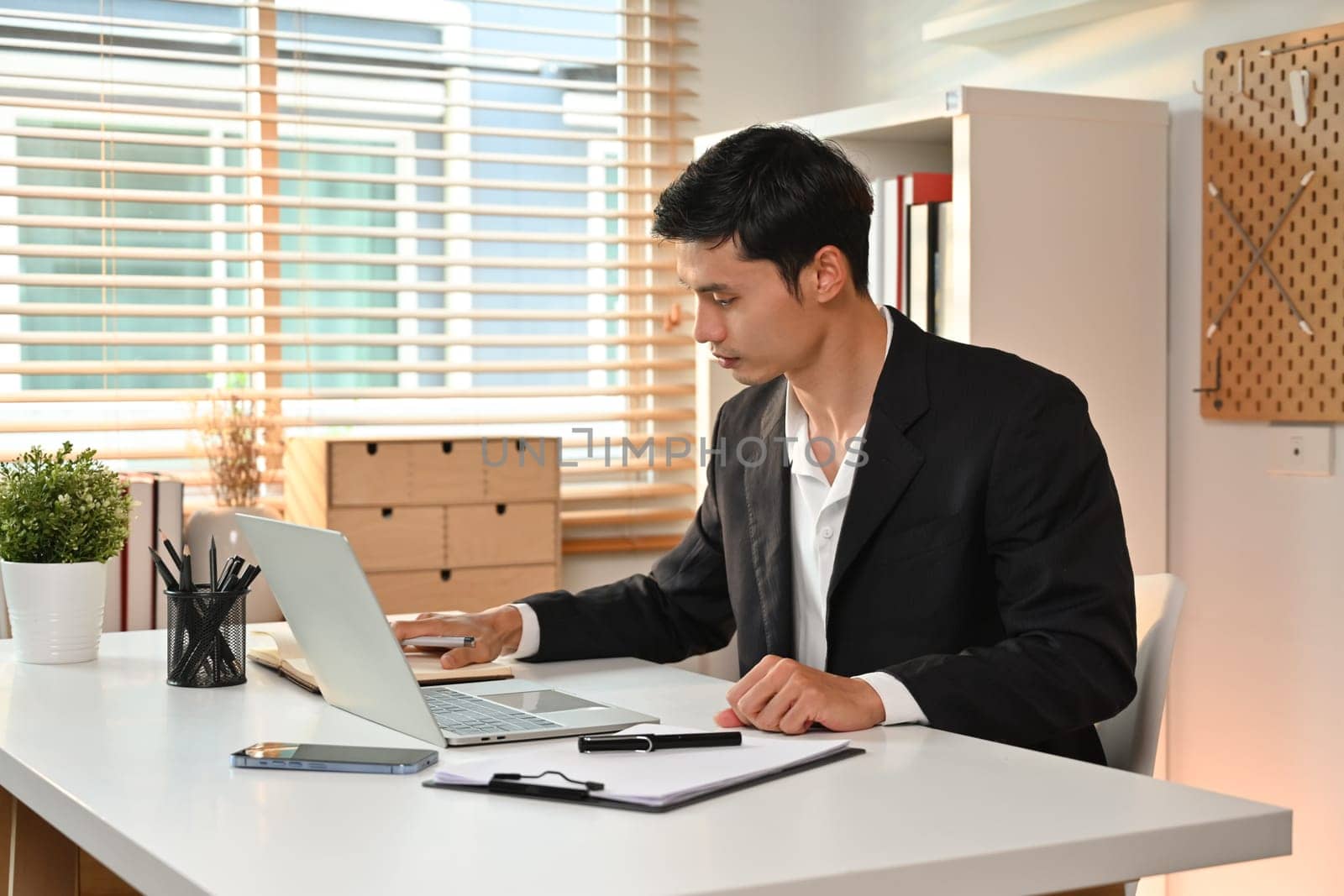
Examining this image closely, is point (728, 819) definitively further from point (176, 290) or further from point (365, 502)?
point (176, 290)

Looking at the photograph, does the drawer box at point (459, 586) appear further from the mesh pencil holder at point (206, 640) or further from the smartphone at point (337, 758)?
the smartphone at point (337, 758)

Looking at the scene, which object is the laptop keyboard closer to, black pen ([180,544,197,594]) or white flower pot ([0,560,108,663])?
black pen ([180,544,197,594])

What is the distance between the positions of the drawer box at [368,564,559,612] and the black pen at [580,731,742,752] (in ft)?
6.05

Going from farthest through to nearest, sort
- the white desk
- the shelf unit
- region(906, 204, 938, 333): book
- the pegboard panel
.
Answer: region(906, 204, 938, 333): book
the shelf unit
the pegboard panel
the white desk

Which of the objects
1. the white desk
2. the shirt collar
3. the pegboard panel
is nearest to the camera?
the white desk

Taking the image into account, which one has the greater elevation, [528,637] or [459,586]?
[528,637]

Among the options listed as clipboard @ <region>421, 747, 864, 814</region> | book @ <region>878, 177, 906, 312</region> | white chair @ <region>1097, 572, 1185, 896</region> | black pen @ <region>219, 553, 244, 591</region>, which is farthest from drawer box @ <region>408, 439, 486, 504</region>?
clipboard @ <region>421, 747, 864, 814</region>

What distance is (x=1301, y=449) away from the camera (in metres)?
2.62

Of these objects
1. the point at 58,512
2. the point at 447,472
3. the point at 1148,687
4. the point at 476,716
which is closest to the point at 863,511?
the point at 1148,687

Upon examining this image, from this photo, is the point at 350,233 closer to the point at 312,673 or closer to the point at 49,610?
the point at 49,610

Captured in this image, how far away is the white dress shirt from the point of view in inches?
71.1

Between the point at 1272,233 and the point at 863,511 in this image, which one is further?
the point at 1272,233

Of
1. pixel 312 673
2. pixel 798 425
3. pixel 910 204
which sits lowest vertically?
pixel 312 673

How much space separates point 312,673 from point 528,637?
0.29 metres
